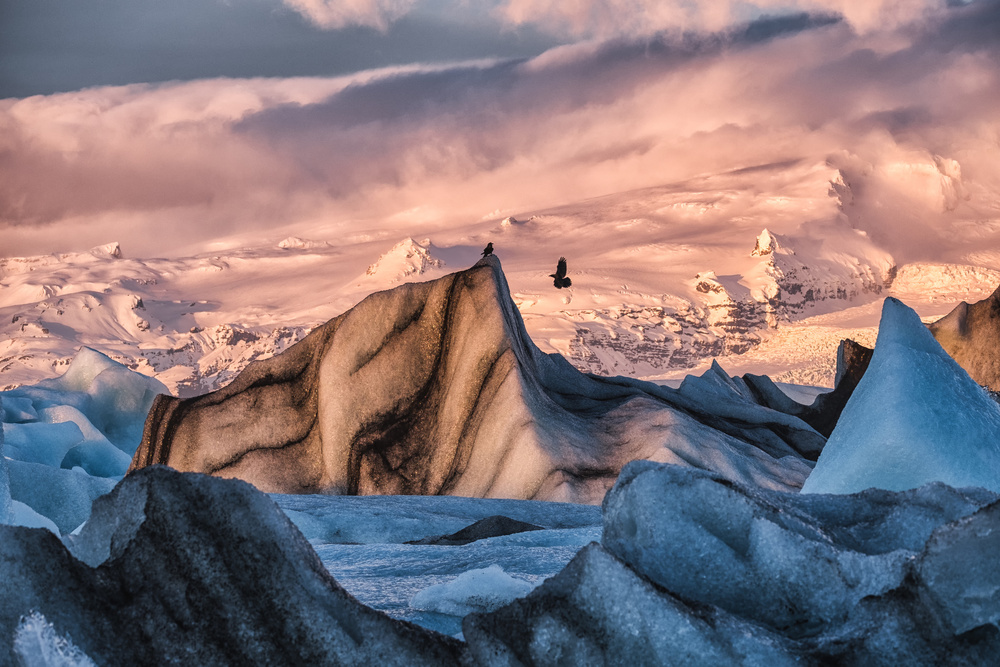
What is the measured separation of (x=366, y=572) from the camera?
396 centimetres

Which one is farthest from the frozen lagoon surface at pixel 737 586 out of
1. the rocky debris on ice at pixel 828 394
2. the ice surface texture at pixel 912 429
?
the rocky debris on ice at pixel 828 394

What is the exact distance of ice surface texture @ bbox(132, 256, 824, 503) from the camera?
312 inches

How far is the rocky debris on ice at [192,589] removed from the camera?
1.88 meters

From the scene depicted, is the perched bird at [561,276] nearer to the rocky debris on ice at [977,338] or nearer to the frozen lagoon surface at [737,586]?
the rocky debris on ice at [977,338]

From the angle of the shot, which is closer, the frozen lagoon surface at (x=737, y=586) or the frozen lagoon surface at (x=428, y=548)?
Answer: the frozen lagoon surface at (x=737, y=586)

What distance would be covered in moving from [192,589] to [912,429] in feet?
11.5

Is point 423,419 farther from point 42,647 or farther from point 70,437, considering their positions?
point 42,647

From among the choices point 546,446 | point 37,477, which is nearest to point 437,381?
point 546,446

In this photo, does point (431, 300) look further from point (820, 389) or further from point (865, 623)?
point (820, 389)

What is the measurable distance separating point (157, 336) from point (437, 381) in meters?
195

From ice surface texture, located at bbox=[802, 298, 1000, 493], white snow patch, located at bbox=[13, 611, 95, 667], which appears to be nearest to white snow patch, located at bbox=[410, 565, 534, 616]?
white snow patch, located at bbox=[13, 611, 95, 667]

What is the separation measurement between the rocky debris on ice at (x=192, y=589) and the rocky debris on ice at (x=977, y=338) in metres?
11.7

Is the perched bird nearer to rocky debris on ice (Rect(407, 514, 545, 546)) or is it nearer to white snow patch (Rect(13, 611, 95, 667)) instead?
rocky debris on ice (Rect(407, 514, 545, 546))

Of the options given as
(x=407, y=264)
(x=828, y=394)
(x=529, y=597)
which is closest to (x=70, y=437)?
(x=828, y=394)
